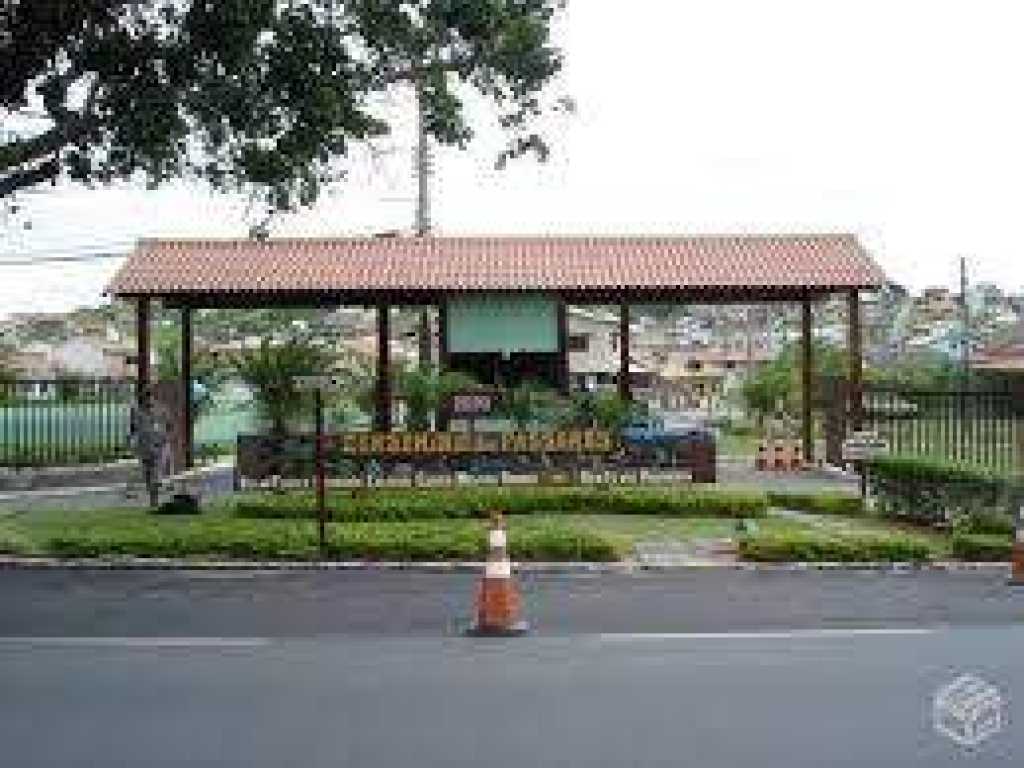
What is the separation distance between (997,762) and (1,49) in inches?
491

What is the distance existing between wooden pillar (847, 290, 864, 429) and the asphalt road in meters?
13.6

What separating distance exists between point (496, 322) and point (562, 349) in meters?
1.41

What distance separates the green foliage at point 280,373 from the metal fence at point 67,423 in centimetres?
489

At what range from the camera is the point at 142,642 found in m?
13.3

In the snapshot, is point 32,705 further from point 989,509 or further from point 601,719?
point 989,509

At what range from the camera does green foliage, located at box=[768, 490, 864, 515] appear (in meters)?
24.3

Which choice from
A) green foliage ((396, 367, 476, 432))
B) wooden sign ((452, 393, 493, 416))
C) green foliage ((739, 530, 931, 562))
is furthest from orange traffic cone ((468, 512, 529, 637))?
green foliage ((396, 367, 476, 432))

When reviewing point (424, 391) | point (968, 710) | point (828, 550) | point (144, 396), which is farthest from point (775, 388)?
point (968, 710)

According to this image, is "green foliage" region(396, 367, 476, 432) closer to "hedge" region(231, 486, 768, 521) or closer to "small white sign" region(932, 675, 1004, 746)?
"hedge" region(231, 486, 768, 521)

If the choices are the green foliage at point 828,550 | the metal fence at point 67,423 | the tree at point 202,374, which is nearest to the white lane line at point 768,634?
the green foliage at point 828,550

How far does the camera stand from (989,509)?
2109 cm

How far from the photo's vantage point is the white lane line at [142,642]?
43.0 feet

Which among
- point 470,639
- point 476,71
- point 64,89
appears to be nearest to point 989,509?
point 476,71

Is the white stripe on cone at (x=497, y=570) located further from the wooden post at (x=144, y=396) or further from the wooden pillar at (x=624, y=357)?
the wooden pillar at (x=624, y=357)
